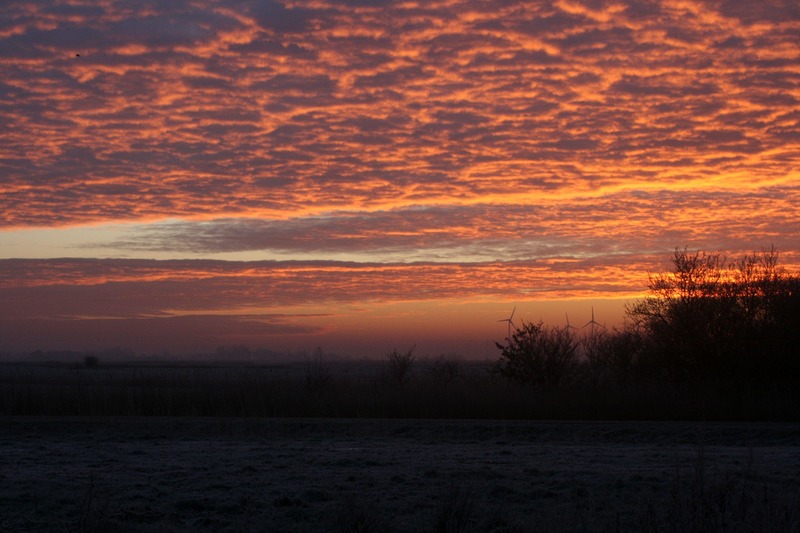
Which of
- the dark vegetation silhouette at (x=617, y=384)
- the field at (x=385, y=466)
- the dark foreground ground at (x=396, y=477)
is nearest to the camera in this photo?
the dark foreground ground at (x=396, y=477)

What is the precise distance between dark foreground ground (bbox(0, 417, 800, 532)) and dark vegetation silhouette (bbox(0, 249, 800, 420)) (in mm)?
5387

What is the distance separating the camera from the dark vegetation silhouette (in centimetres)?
3084

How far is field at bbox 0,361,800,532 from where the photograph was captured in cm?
1085

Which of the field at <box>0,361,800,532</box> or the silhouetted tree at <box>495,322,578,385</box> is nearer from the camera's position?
the field at <box>0,361,800,532</box>

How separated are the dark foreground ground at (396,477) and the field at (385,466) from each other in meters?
0.05

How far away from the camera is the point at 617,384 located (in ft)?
119

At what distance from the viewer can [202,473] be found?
15398mm

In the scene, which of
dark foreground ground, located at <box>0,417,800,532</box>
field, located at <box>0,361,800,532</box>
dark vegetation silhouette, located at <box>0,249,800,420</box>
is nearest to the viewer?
dark foreground ground, located at <box>0,417,800,532</box>

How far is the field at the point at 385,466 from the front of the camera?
35.6 feet

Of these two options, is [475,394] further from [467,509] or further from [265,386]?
[467,509]

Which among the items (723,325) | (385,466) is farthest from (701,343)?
(385,466)

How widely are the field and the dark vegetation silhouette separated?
17 cm

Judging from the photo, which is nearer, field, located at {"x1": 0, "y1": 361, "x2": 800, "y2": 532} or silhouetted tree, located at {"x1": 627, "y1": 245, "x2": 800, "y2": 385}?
field, located at {"x1": 0, "y1": 361, "x2": 800, "y2": 532}

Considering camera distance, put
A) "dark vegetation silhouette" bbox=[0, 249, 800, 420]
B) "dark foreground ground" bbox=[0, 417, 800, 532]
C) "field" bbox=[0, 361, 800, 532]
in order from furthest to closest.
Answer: "dark vegetation silhouette" bbox=[0, 249, 800, 420]
"field" bbox=[0, 361, 800, 532]
"dark foreground ground" bbox=[0, 417, 800, 532]
